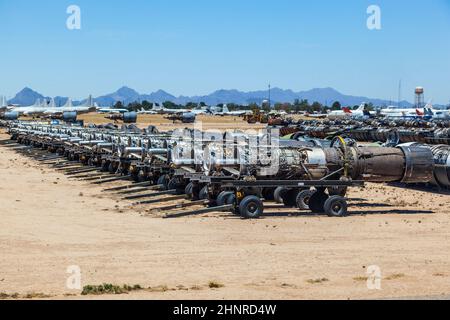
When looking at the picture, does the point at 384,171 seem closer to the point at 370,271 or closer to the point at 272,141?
the point at 272,141

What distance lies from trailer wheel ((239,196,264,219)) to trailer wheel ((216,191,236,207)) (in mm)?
988

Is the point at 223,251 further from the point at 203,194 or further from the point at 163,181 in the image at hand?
the point at 163,181

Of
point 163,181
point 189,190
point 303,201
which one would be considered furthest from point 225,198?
point 163,181

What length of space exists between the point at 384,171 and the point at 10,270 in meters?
11.9

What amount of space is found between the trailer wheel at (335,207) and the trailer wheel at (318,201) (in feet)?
2.07

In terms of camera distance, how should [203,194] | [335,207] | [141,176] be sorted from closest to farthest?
1. [335,207]
2. [203,194]
3. [141,176]

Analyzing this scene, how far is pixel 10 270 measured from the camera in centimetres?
1209

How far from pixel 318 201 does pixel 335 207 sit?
791mm

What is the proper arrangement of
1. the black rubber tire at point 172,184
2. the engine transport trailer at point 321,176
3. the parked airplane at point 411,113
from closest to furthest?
the engine transport trailer at point 321,176 < the black rubber tire at point 172,184 < the parked airplane at point 411,113

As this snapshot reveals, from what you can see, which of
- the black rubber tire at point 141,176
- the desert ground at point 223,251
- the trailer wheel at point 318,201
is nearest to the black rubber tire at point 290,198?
the desert ground at point 223,251

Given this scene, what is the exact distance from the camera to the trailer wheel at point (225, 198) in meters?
20.0

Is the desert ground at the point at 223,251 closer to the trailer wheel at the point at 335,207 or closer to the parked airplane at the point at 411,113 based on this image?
the trailer wheel at the point at 335,207

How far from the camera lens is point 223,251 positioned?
1416 centimetres

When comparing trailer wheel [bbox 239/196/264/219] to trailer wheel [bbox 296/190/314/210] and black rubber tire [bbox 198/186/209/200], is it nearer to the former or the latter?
trailer wheel [bbox 296/190/314/210]
